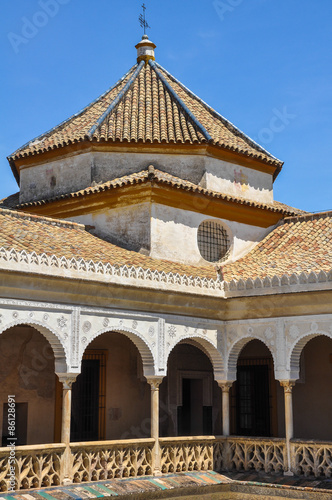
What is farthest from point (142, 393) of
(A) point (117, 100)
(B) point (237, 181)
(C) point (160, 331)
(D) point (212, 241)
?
(A) point (117, 100)

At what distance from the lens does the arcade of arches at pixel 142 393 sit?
12.8 metres

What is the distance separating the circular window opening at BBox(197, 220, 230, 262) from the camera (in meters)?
15.1

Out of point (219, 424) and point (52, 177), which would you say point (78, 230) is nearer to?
point (52, 177)

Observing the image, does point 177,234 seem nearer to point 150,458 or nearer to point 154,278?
point 154,278

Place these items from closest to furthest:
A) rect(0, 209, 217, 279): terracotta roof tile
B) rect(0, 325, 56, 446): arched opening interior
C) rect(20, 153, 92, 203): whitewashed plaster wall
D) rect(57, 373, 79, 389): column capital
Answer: rect(57, 373, 79, 389): column capital → rect(0, 209, 217, 279): terracotta roof tile → rect(0, 325, 56, 446): arched opening interior → rect(20, 153, 92, 203): whitewashed plaster wall

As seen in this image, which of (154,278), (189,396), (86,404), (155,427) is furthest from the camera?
(189,396)

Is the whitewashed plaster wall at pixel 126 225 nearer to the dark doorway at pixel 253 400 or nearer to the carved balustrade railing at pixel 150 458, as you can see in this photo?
the dark doorway at pixel 253 400

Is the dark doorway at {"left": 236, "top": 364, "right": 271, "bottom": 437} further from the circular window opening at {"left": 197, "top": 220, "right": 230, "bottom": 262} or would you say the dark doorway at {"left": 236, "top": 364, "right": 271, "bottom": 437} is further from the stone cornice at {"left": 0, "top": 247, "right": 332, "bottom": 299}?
the stone cornice at {"left": 0, "top": 247, "right": 332, "bottom": 299}

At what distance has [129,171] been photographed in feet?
50.2

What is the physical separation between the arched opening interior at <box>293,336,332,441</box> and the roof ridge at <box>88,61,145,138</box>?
6470 millimetres

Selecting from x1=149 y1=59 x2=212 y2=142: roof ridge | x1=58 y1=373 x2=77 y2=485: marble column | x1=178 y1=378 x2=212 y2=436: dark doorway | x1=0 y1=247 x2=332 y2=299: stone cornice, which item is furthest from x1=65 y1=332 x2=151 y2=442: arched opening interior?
x1=149 y1=59 x2=212 y2=142: roof ridge

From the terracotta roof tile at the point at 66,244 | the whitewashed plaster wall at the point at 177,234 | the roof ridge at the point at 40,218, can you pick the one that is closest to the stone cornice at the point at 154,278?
the terracotta roof tile at the point at 66,244

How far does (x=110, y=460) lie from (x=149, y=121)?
7949 millimetres

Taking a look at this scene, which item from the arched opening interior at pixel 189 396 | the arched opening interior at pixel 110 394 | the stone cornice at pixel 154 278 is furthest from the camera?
the arched opening interior at pixel 189 396
